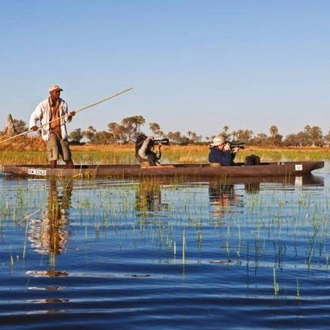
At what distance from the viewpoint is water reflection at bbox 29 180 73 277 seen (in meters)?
6.69

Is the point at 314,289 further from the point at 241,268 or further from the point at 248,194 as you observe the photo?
the point at 248,194

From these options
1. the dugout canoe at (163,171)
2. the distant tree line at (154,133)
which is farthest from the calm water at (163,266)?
the distant tree line at (154,133)

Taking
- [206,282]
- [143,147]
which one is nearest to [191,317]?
[206,282]

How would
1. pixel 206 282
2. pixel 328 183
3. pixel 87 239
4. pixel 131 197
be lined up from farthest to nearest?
pixel 328 183, pixel 131 197, pixel 87 239, pixel 206 282

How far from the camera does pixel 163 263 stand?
6.21 m

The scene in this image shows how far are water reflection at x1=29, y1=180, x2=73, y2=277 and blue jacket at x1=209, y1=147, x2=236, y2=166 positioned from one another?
7.82 meters

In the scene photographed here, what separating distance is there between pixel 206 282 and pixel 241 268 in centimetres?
63

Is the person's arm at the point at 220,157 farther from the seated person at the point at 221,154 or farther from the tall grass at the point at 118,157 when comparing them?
the tall grass at the point at 118,157

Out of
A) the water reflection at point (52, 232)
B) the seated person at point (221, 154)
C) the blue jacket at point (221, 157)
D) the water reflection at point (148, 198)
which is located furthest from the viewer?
the blue jacket at point (221, 157)

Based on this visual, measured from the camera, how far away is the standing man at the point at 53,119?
17.3m

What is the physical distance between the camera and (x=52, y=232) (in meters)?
8.03

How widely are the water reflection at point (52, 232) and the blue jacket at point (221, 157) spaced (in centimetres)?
782

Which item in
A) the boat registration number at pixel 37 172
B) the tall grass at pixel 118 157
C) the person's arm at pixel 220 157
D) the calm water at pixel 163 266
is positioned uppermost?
the tall grass at pixel 118 157

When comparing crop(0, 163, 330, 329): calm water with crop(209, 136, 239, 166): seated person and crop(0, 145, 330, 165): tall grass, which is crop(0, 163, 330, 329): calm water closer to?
crop(209, 136, 239, 166): seated person
